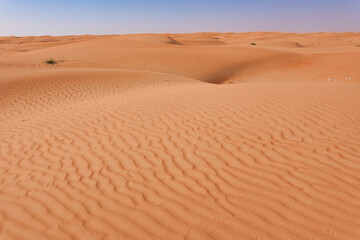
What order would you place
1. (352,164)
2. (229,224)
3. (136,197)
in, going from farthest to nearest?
(352,164)
(136,197)
(229,224)

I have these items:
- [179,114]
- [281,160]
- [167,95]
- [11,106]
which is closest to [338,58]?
[167,95]

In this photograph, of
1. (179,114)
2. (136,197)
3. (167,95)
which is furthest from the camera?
(167,95)

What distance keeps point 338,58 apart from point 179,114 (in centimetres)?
1789

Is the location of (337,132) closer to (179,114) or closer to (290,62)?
(179,114)

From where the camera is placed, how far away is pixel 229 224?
8.96 feet

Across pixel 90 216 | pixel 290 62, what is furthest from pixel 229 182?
pixel 290 62

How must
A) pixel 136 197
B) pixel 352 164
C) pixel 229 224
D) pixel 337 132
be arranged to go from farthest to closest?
pixel 337 132, pixel 352 164, pixel 136 197, pixel 229 224

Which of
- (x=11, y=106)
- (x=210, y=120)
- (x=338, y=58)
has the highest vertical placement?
(x=338, y=58)

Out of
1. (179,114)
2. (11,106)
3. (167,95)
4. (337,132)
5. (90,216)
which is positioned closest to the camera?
(90,216)

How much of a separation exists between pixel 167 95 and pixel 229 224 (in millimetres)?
6146

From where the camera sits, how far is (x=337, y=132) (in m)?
4.80

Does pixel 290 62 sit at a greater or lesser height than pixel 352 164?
greater

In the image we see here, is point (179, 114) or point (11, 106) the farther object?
point (11, 106)

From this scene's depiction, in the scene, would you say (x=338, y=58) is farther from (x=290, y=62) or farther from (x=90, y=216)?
(x=90, y=216)
